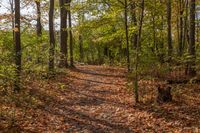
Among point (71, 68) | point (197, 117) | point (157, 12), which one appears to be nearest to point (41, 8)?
point (71, 68)

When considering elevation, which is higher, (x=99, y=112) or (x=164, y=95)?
(x=164, y=95)

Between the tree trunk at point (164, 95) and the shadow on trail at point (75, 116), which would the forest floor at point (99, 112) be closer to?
the shadow on trail at point (75, 116)

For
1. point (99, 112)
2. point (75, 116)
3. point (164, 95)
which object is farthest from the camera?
point (164, 95)

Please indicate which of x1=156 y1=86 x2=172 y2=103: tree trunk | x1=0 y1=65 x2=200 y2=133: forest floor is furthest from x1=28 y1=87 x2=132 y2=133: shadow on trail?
x1=156 y1=86 x2=172 y2=103: tree trunk

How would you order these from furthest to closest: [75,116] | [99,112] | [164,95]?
[164,95] → [99,112] → [75,116]

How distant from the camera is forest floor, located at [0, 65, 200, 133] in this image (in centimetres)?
815

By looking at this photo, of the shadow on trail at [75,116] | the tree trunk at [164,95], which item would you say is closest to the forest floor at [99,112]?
the shadow on trail at [75,116]

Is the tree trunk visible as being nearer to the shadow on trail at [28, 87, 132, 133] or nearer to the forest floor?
the forest floor

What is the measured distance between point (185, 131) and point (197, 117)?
1075 millimetres

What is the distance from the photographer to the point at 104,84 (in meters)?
15.6

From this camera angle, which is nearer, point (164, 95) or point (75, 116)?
point (75, 116)

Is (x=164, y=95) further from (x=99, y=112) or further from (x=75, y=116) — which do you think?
(x=75, y=116)

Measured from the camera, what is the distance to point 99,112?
978 centimetres

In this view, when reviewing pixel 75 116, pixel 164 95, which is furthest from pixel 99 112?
pixel 164 95
